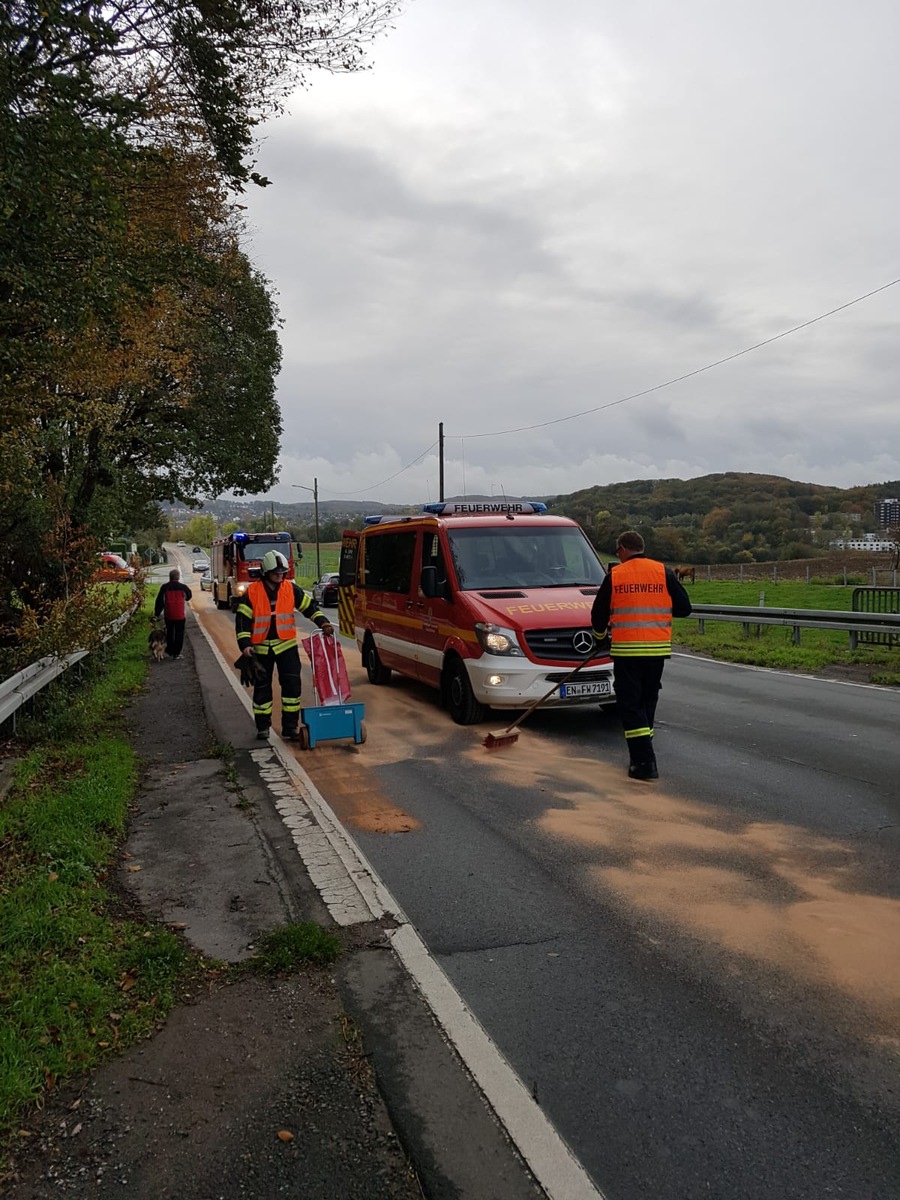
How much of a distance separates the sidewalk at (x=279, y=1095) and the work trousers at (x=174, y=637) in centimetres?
1292

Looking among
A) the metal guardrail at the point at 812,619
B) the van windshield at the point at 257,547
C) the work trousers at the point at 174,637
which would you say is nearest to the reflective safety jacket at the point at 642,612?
the metal guardrail at the point at 812,619

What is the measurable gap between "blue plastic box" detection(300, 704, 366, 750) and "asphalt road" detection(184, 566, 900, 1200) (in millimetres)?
243

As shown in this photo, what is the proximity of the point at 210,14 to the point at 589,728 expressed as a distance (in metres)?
7.54

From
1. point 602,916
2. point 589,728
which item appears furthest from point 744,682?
point 602,916

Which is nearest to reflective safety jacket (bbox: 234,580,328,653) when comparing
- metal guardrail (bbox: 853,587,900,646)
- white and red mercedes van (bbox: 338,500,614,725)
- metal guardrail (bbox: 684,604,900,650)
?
white and red mercedes van (bbox: 338,500,614,725)

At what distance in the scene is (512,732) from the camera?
8.51 metres

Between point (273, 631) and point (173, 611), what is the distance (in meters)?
9.21

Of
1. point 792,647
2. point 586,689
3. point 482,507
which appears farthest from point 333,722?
point 792,647

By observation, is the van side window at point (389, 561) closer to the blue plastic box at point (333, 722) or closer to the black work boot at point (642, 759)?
the blue plastic box at point (333, 722)

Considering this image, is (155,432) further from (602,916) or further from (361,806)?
(602,916)

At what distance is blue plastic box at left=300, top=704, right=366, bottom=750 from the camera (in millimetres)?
8539

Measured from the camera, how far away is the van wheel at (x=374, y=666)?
497 inches

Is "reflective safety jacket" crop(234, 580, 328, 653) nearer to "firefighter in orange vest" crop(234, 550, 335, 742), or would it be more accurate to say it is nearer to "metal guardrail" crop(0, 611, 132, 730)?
"firefighter in orange vest" crop(234, 550, 335, 742)

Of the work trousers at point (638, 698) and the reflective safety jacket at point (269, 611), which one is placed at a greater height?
the reflective safety jacket at point (269, 611)
